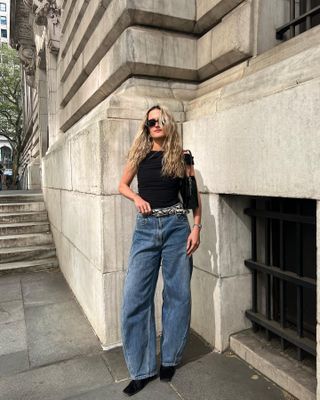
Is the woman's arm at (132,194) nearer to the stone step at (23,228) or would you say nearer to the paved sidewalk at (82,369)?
the paved sidewalk at (82,369)

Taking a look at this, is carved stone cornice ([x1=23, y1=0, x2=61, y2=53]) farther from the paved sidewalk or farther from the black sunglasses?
the black sunglasses

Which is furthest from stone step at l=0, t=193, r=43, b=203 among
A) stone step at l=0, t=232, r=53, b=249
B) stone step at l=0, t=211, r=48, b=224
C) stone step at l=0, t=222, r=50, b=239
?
stone step at l=0, t=232, r=53, b=249

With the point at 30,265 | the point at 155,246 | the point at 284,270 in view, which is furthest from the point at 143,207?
the point at 30,265

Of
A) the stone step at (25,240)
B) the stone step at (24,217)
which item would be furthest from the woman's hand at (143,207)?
the stone step at (24,217)

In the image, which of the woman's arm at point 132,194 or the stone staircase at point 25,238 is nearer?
the woman's arm at point 132,194

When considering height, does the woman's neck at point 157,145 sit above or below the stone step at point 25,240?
above

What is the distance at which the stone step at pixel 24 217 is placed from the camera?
25.2 feet

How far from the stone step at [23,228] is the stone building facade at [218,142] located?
301 cm

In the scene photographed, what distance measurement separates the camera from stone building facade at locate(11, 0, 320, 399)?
2463 mm

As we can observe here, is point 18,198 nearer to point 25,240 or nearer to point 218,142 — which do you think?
point 25,240

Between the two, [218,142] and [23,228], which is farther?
[23,228]

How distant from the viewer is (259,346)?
3016 mm

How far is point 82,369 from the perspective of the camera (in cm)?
302

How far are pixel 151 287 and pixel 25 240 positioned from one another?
195 inches
